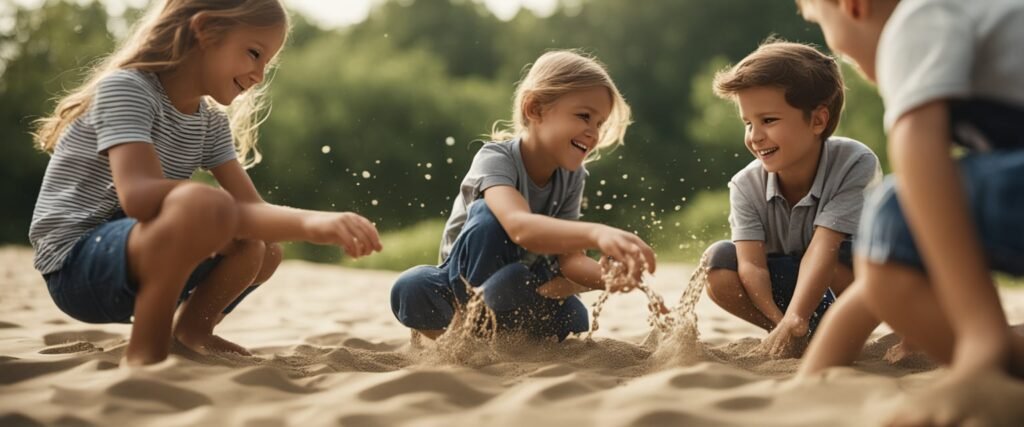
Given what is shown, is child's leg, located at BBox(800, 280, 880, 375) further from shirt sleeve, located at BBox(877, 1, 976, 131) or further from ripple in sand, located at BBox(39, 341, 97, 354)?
ripple in sand, located at BBox(39, 341, 97, 354)

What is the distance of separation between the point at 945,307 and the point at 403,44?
56.6 feet

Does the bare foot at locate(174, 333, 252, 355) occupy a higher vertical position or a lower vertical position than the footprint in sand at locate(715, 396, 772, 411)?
higher

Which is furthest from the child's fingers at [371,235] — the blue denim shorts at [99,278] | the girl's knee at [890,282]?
the girl's knee at [890,282]

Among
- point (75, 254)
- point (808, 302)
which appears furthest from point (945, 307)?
point (75, 254)

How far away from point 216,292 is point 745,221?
1.56 metres

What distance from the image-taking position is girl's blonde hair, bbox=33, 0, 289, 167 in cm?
259

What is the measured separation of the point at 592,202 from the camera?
42.6 ft

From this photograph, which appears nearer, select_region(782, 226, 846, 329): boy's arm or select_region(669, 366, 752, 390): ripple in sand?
select_region(669, 366, 752, 390): ripple in sand

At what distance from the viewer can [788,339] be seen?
2.61 metres

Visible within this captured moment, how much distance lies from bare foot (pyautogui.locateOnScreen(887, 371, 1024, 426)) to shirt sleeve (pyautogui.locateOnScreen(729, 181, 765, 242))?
1.52 meters

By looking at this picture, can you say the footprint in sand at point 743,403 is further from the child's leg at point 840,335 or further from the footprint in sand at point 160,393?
the footprint in sand at point 160,393

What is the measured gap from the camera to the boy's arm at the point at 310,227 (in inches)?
86.4

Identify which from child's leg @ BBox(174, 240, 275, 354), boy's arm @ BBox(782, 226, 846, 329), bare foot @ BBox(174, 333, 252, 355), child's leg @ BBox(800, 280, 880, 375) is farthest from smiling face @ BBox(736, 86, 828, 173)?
bare foot @ BBox(174, 333, 252, 355)

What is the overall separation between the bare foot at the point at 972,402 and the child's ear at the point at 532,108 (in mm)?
1746
